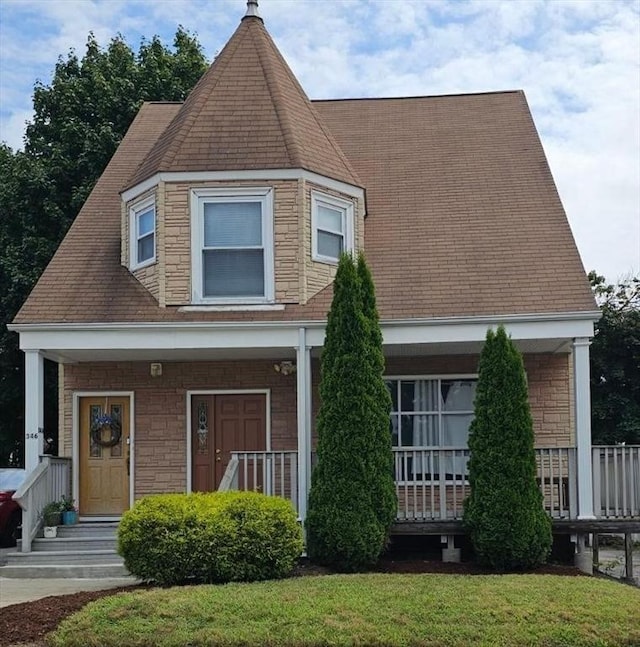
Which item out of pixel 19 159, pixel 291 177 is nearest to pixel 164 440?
pixel 291 177

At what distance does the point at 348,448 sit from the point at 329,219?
440cm

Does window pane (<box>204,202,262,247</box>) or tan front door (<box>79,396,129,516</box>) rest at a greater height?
window pane (<box>204,202,262,247</box>)

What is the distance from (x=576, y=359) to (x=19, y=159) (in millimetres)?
16835

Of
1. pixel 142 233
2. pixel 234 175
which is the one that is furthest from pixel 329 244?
pixel 142 233

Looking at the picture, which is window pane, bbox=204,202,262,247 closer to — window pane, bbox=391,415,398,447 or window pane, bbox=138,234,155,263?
window pane, bbox=138,234,155,263

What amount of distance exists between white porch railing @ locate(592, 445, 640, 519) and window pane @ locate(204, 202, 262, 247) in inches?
229

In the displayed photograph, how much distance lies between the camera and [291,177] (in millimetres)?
14516

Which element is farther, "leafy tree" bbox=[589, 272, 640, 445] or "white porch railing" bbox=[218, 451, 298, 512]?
"leafy tree" bbox=[589, 272, 640, 445]

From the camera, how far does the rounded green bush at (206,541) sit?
10.6 metres

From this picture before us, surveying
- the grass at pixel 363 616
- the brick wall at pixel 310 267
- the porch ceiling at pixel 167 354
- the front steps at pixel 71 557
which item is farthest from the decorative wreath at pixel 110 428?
the grass at pixel 363 616

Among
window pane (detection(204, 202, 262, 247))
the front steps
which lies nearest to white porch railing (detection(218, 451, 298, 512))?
the front steps

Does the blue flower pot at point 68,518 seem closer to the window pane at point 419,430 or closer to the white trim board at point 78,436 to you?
the white trim board at point 78,436

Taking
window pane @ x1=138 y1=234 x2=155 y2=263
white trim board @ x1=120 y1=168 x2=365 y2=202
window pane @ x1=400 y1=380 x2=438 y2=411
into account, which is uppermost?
white trim board @ x1=120 y1=168 x2=365 y2=202

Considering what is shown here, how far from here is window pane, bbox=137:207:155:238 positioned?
49.1ft
